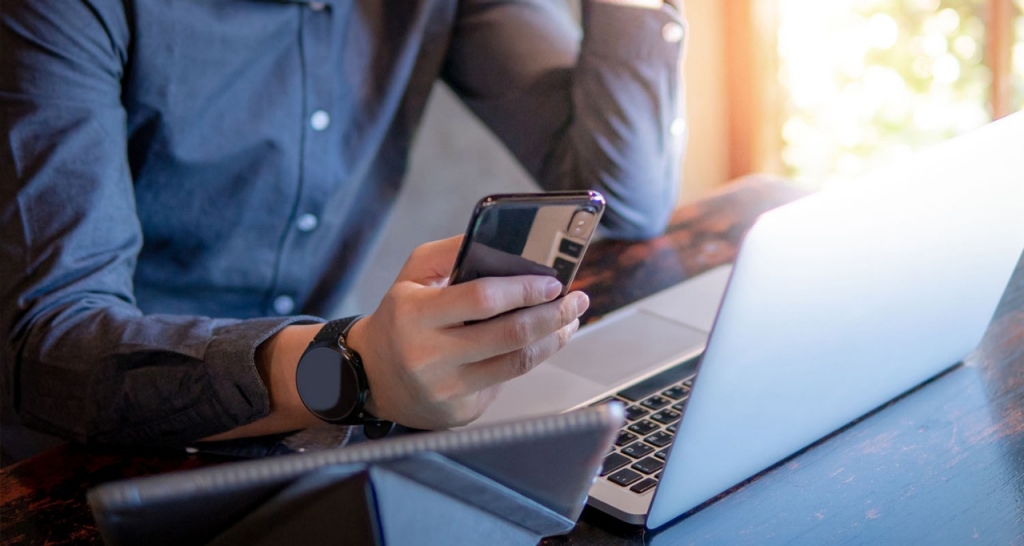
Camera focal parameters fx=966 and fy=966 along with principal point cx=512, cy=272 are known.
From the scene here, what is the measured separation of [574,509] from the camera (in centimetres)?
55

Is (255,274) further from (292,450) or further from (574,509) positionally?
(574,509)

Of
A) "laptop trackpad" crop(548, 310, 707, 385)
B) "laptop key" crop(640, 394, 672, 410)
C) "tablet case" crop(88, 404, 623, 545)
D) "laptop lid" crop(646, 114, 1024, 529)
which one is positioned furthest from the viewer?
"laptop trackpad" crop(548, 310, 707, 385)

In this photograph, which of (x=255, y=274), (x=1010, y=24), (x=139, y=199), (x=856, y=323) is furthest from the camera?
(x=1010, y=24)

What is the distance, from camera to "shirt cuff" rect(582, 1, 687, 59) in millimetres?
1244

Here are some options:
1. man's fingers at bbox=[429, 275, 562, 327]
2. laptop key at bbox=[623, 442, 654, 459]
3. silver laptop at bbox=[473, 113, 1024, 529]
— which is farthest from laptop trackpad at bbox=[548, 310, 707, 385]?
man's fingers at bbox=[429, 275, 562, 327]

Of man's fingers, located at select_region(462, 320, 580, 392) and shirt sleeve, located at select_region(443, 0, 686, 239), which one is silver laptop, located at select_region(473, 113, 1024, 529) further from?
shirt sleeve, located at select_region(443, 0, 686, 239)

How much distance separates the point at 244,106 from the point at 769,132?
230 cm

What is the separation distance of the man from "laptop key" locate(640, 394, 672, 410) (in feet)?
0.46

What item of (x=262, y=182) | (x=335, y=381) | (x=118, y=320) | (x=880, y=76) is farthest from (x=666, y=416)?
Answer: (x=880, y=76)

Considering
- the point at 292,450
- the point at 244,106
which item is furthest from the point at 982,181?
the point at 244,106

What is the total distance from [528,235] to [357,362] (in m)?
0.17

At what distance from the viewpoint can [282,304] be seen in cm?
126

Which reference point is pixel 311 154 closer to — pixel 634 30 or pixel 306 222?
pixel 306 222

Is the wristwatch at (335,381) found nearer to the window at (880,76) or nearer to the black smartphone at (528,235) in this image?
the black smartphone at (528,235)
